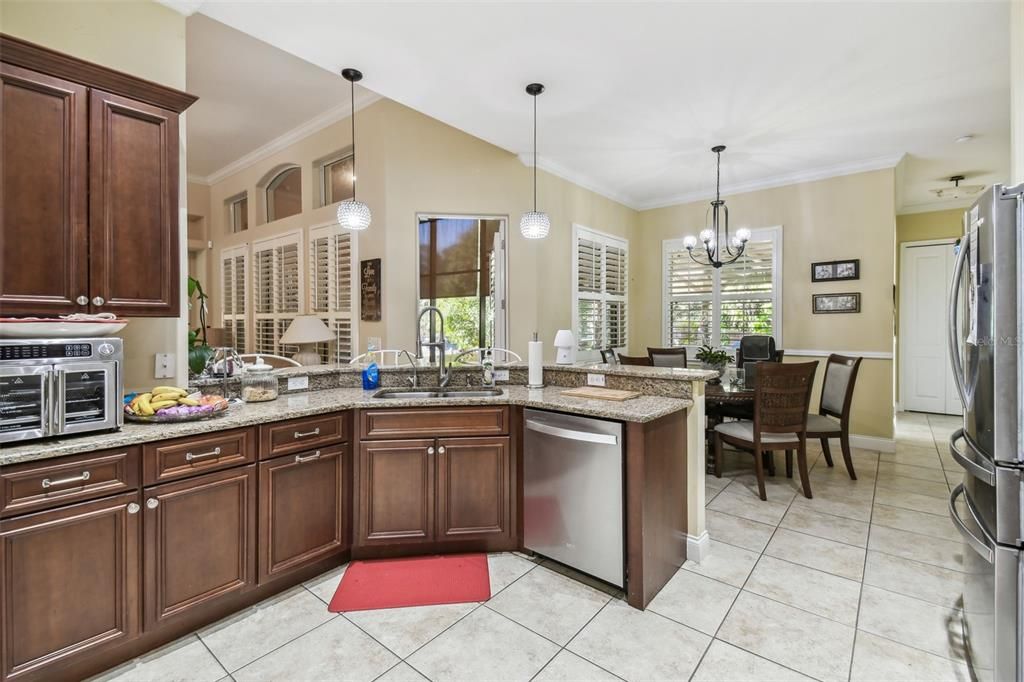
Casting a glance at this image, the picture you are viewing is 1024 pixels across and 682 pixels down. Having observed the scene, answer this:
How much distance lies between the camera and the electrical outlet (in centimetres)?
223

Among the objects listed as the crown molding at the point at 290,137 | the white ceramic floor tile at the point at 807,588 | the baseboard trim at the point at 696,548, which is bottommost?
the white ceramic floor tile at the point at 807,588

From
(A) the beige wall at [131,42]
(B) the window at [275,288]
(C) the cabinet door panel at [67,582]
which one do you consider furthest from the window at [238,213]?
(C) the cabinet door panel at [67,582]

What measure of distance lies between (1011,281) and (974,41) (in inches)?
88.6

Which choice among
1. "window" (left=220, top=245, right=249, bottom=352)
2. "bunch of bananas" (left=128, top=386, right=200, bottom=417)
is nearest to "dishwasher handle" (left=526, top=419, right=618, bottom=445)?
"bunch of bananas" (left=128, top=386, right=200, bottom=417)

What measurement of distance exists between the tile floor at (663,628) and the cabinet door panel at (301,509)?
19 cm

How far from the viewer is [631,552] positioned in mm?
2135

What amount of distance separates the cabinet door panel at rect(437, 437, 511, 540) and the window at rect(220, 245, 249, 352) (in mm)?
4941

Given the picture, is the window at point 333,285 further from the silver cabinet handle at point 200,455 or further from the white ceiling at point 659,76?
the silver cabinet handle at point 200,455

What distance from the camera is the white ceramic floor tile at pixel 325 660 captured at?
1720mm

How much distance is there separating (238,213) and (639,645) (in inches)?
281

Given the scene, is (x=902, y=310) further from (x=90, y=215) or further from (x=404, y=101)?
(x=90, y=215)

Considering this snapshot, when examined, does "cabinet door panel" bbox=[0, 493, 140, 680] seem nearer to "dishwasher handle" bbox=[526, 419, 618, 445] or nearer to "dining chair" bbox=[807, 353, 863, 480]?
"dishwasher handle" bbox=[526, 419, 618, 445]

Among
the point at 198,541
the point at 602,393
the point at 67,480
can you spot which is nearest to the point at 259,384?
the point at 198,541

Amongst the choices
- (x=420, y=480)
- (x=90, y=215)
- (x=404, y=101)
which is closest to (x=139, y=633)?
(x=420, y=480)
